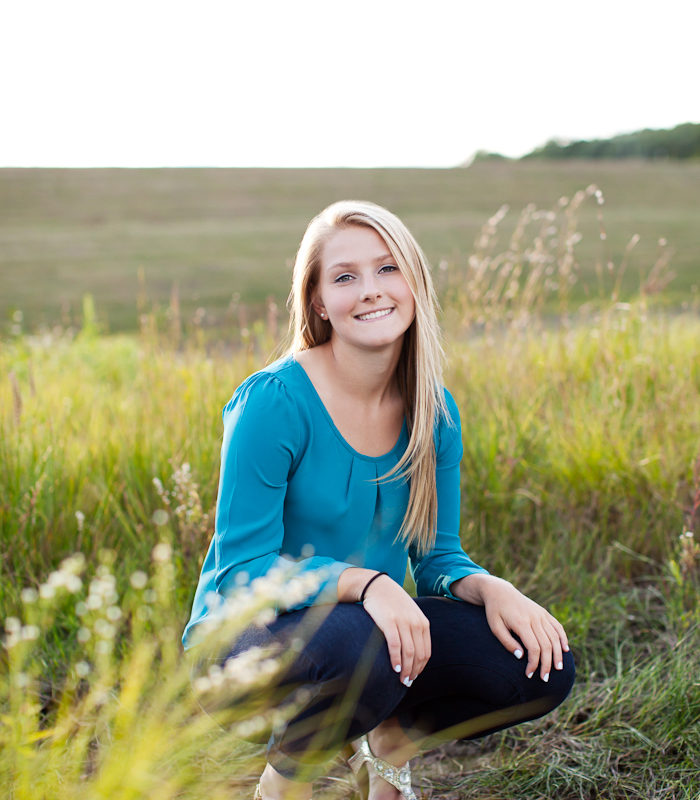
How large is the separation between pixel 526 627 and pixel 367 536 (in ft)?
1.39

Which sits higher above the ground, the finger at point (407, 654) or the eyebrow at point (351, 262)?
the eyebrow at point (351, 262)

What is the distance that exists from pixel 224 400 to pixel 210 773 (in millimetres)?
1674

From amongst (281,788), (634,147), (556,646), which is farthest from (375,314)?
(634,147)

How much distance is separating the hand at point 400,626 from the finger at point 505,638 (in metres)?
0.19

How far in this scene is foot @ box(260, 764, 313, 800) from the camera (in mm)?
1688

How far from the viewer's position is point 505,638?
1.73 meters

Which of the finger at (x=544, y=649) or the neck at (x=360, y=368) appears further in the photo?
the neck at (x=360, y=368)

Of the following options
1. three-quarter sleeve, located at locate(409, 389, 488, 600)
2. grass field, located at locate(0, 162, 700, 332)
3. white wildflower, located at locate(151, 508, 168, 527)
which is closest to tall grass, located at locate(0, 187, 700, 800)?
white wildflower, located at locate(151, 508, 168, 527)

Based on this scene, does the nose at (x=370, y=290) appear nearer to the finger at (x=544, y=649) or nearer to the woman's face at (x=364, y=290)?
the woman's face at (x=364, y=290)

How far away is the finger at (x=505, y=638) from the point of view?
5.64 ft

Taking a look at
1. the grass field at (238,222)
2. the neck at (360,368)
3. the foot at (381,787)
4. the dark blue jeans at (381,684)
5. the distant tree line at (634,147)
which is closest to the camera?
the dark blue jeans at (381,684)

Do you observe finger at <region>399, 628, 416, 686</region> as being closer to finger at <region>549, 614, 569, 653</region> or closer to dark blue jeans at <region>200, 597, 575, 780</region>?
dark blue jeans at <region>200, 597, 575, 780</region>

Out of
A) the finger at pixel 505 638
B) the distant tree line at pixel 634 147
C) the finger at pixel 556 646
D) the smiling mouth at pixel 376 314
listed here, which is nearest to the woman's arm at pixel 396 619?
the finger at pixel 505 638

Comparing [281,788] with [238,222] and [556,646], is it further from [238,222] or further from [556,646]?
[238,222]
